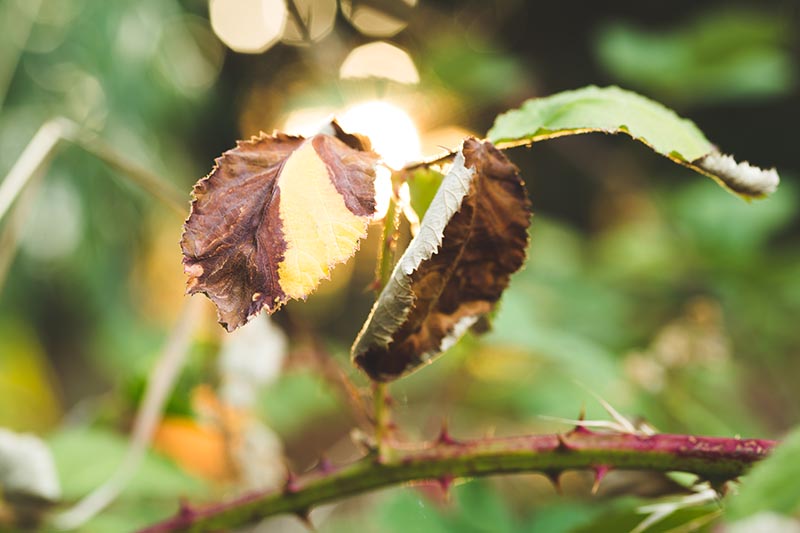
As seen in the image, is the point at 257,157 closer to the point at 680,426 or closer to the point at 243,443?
the point at 243,443

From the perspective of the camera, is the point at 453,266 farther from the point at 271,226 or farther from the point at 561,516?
the point at 561,516

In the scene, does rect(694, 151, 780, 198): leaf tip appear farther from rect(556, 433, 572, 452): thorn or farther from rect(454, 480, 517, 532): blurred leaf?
rect(454, 480, 517, 532): blurred leaf

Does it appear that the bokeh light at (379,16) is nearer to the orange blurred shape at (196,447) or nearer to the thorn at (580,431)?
the orange blurred shape at (196,447)

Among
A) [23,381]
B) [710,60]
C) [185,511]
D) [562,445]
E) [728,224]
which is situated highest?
[710,60]

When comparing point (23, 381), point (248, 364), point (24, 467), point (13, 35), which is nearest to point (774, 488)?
point (24, 467)

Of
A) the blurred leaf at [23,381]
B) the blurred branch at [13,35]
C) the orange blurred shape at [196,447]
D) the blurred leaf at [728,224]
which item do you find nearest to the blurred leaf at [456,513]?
the orange blurred shape at [196,447]
